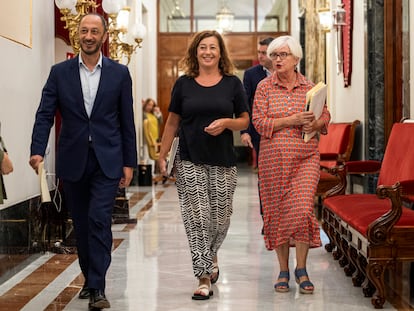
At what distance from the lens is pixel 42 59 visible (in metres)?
7.10

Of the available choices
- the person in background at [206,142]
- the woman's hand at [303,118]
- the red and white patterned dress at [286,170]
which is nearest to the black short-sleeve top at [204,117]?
the person in background at [206,142]

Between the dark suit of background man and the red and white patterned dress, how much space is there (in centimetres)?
94

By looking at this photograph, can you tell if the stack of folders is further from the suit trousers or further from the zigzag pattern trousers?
the suit trousers

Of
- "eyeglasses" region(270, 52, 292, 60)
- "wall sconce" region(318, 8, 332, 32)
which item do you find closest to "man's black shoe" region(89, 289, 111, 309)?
"eyeglasses" region(270, 52, 292, 60)

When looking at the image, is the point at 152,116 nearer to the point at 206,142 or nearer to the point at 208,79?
the point at 208,79

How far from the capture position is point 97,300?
15.3 feet

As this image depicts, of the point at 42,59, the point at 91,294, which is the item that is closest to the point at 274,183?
the point at 91,294

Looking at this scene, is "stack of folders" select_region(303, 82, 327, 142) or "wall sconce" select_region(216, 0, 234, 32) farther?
"wall sconce" select_region(216, 0, 234, 32)

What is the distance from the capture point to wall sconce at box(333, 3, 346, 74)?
441 inches

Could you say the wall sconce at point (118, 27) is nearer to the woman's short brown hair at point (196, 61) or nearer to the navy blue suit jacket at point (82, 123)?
the woman's short brown hair at point (196, 61)

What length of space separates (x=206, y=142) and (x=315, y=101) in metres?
0.72

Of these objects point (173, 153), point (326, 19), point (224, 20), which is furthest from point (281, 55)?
point (224, 20)

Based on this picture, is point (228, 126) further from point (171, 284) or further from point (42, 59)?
point (42, 59)

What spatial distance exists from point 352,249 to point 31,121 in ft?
9.09
